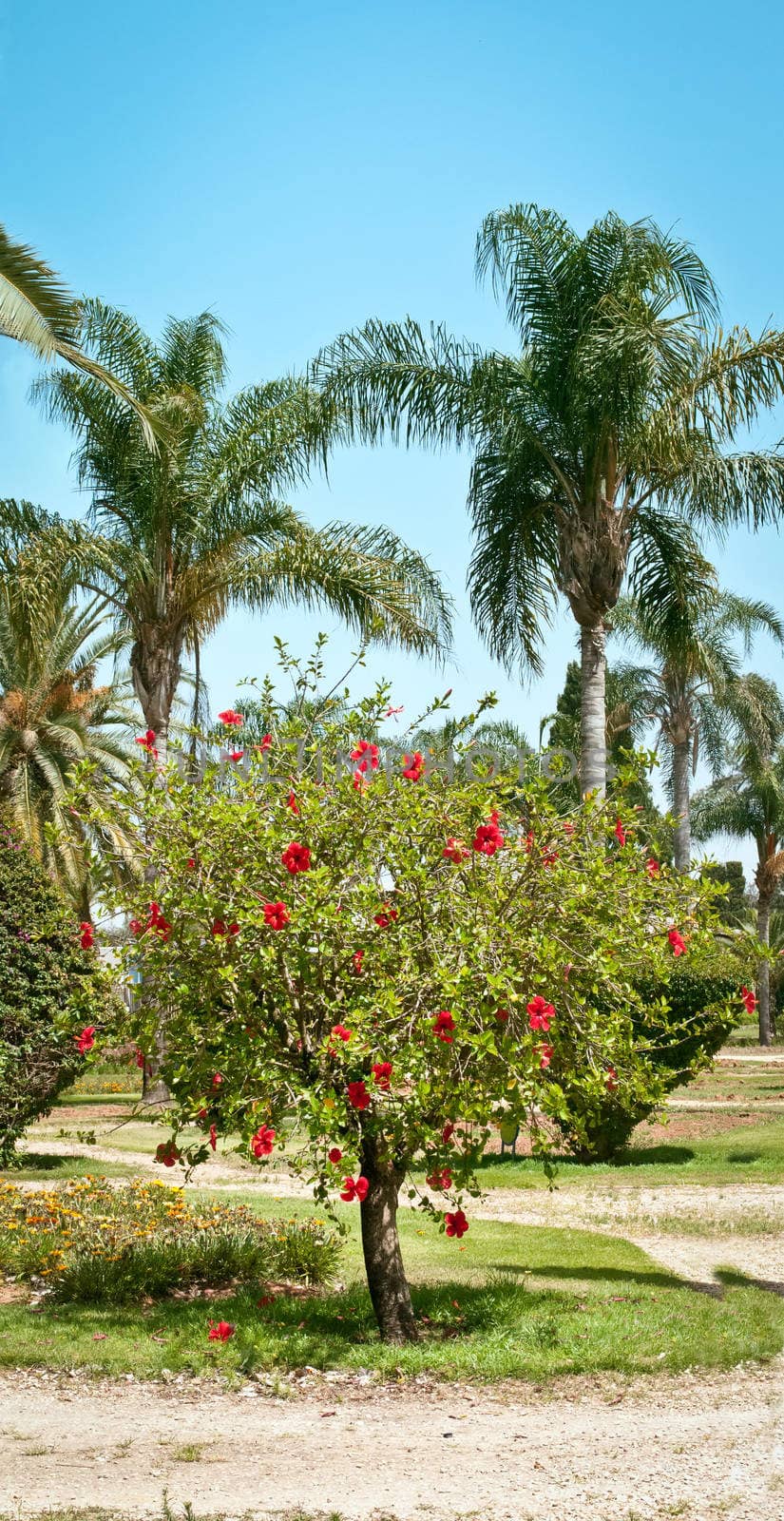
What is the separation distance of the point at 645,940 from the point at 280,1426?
2822 millimetres

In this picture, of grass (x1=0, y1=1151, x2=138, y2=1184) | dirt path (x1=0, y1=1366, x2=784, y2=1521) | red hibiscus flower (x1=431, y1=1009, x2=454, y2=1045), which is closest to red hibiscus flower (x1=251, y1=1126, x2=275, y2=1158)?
red hibiscus flower (x1=431, y1=1009, x2=454, y2=1045)

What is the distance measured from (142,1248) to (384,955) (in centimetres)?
317

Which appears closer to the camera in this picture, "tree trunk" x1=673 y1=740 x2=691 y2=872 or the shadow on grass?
the shadow on grass

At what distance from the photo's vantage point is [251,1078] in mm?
5805

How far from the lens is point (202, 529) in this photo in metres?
15.4

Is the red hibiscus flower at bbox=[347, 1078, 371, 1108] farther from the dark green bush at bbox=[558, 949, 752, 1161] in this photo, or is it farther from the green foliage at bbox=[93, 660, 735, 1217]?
the dark green bush at bbox=[558, 949, 752, 1161]

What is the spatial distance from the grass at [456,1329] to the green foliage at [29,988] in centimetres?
361

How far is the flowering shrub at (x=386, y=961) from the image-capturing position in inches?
221

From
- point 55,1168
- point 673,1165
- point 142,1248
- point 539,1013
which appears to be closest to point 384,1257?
point 539,1013

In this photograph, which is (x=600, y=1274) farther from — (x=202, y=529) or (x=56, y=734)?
(x=56, y=734)

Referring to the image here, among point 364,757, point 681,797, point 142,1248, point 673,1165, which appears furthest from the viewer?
point 681,797

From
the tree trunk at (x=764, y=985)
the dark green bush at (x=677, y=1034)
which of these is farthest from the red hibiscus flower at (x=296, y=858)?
the tree trunk at (x=764, y=985)

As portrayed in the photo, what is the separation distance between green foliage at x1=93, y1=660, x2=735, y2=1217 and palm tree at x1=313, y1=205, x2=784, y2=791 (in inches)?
296

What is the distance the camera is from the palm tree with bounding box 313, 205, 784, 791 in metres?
13.3
